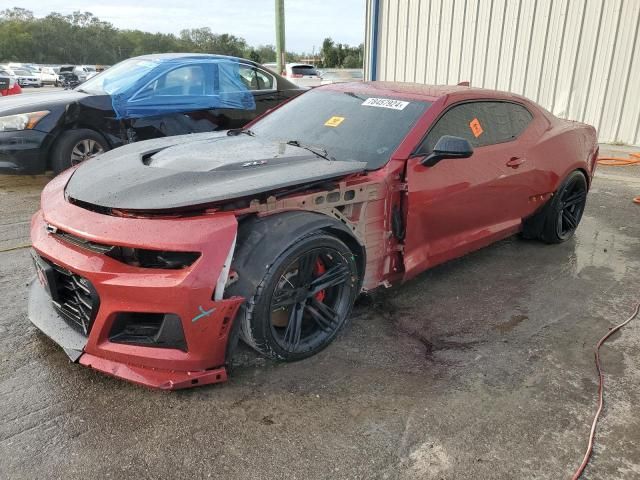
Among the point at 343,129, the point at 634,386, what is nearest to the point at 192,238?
the point at 343,129

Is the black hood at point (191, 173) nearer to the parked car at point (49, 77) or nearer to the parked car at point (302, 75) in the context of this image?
the parked car at point (302, 75)

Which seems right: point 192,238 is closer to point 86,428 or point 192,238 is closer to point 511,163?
point 86,428

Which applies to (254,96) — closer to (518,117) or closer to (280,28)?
(518,117)

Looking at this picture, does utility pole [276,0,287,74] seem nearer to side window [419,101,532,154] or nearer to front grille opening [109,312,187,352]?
side window [419,101,532,154]

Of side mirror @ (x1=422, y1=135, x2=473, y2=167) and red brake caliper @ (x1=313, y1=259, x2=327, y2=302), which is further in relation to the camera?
side mirror @ (x1=422, y1=135, x2=473, y2=167)

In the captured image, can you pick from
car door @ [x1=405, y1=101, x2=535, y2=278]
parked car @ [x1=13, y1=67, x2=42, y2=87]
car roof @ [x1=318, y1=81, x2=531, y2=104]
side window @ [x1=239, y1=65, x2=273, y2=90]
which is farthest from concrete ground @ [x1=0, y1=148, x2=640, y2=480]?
parked car @ [x1=13, y1=67, x2=42, y2=87]

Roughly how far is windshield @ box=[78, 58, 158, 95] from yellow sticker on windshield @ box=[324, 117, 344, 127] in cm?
376

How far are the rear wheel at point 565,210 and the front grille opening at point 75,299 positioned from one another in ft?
12.5

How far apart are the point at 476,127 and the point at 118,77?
4.84 m

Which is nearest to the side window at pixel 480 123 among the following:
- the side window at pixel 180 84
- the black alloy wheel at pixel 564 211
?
the black alloy wheel at pixel 564 211

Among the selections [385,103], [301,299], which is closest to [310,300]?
[301,299]

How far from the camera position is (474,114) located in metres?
3.82

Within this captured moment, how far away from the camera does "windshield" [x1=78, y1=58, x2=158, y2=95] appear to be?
644 cm

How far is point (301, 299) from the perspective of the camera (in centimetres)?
269
